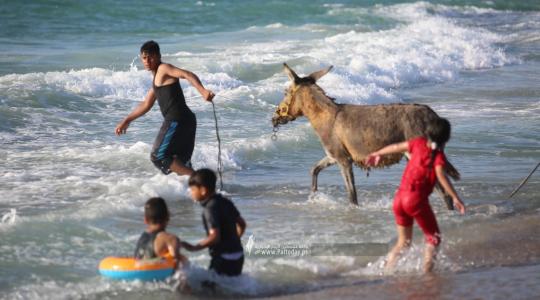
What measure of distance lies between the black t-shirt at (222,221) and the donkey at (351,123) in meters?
3.20

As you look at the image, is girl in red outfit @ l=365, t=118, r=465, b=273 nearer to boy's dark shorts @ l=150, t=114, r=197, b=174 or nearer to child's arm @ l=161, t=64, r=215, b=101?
child's arm @ l=161, t=64, r=215, b=101

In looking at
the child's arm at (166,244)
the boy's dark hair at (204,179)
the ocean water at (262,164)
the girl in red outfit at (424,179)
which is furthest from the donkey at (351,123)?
the child's arm at (166,244)

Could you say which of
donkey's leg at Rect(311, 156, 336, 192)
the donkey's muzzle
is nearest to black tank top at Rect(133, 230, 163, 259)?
donkey's leg at Rect(311, 156, 336, 192)

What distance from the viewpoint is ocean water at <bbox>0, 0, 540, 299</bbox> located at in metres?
8.34

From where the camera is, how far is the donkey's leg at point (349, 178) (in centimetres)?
1050

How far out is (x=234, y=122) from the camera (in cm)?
1667

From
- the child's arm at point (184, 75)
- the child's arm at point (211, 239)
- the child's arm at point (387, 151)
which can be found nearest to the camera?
the child's arm at point (211, 239)

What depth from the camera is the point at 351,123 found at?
A: 34.2 ft

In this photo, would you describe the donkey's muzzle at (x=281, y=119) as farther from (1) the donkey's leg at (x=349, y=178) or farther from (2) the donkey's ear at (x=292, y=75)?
(1) the donkey's leg at (x=349, y=178)

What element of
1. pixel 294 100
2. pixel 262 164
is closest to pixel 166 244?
pixel 294 100

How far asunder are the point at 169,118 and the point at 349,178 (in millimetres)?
2096

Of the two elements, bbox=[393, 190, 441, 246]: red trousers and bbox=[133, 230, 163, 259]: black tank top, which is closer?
bbox=[133, 230, 163, 259]: black tank top

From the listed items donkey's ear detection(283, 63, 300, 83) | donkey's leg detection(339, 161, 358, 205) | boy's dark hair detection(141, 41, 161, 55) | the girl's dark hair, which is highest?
boy's dark hair detection(141, 41, 161, 55)

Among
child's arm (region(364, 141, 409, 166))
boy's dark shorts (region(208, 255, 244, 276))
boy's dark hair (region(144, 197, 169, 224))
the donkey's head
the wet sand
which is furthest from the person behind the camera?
the donkey's head
